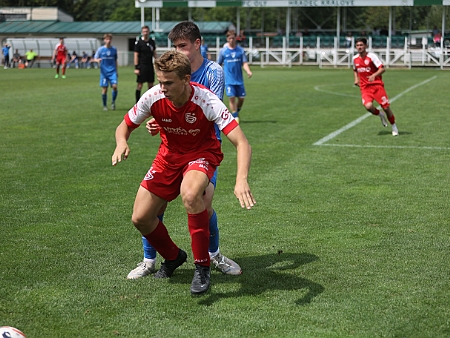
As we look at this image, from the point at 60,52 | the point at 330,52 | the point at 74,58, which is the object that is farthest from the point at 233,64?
the point at 74,58

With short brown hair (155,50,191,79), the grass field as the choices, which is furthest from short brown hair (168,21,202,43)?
the grass field

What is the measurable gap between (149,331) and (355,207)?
4.05m

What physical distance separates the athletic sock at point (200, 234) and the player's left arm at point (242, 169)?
1.31 ft

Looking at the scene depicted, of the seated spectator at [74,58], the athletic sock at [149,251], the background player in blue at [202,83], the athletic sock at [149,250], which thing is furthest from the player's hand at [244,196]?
the seated spectator at [74,58]

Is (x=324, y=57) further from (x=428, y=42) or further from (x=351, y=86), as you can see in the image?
(x=351, y=86)

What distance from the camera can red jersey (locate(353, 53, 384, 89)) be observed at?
14078mm

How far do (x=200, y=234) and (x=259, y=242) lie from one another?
1463mm

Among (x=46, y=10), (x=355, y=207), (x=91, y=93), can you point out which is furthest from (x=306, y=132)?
(x=46, y=10)

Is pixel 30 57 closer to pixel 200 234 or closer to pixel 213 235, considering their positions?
pixel 213 235

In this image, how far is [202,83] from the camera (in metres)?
5.64

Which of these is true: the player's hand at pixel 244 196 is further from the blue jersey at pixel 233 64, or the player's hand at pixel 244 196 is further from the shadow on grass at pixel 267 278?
the blue jersey at pixel 233 64

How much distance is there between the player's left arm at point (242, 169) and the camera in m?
4.57

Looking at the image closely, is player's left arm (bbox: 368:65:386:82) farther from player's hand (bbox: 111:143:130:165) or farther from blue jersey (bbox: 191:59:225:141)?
player's hand (bbox: 111:143:130:165)

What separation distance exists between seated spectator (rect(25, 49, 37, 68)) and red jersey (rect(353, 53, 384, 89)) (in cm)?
4601
